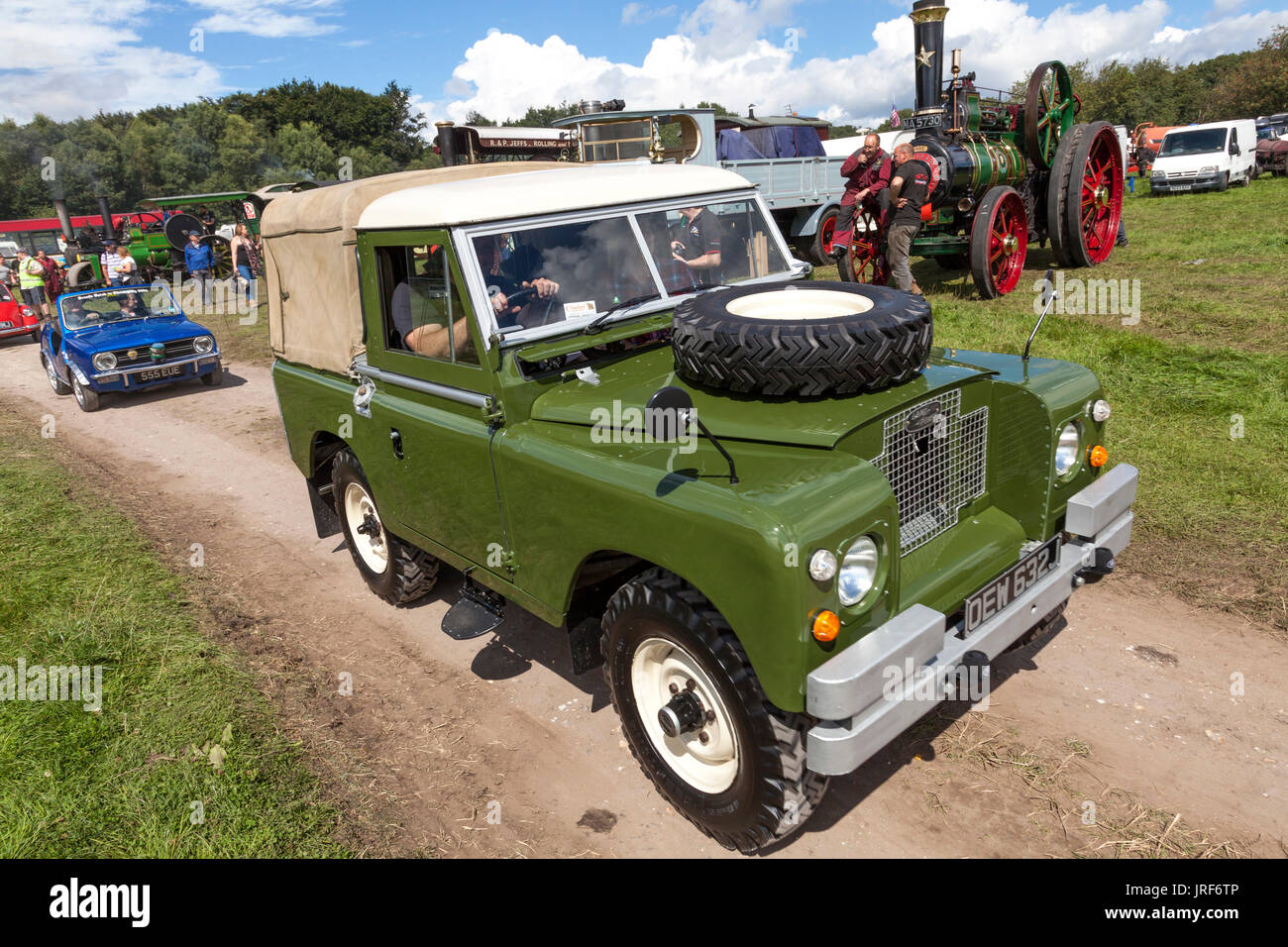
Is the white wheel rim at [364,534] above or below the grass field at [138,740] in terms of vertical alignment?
above

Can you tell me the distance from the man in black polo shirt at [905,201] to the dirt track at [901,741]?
663 centimetres

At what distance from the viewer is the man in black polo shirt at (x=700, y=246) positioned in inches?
170

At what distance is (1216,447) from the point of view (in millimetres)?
6191

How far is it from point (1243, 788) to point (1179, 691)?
25.9 inches

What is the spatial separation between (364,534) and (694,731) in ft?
10.00

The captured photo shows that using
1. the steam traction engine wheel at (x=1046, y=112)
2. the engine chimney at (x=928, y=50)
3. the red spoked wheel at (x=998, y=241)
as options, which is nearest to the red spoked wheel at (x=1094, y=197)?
the steam traction engine wheel at (x=1046, y=112)

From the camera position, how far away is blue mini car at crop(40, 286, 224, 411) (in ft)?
36.7

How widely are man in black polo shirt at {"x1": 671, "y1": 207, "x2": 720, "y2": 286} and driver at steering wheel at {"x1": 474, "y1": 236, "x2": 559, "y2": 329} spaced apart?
840 mm

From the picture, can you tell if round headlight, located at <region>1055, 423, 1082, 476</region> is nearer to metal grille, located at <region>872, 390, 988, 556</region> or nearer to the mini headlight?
metal grille, located at <region>872, 390, 988, 556</region>

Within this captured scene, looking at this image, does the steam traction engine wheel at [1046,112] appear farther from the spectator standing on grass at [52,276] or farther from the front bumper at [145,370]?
the spectator standing on grass at [52,276]

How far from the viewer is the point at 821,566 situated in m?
2.51

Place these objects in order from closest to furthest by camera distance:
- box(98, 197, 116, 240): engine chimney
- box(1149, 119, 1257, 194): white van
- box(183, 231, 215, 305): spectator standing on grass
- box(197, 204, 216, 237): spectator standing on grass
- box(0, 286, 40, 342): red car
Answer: box(0, 286, 40, 342): red car
box(183, 231, 215, 305): spectator standing on grass
box(1149, 119, 1257, 194): white van
box(98, 197, 116, 240): engine chimney
box(197, 204, 216, 237): spectator standing on grass

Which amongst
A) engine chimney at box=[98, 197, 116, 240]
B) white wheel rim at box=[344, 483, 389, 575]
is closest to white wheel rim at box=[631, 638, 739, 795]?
white wheel rim at box=[344, 483, 389, 575]
